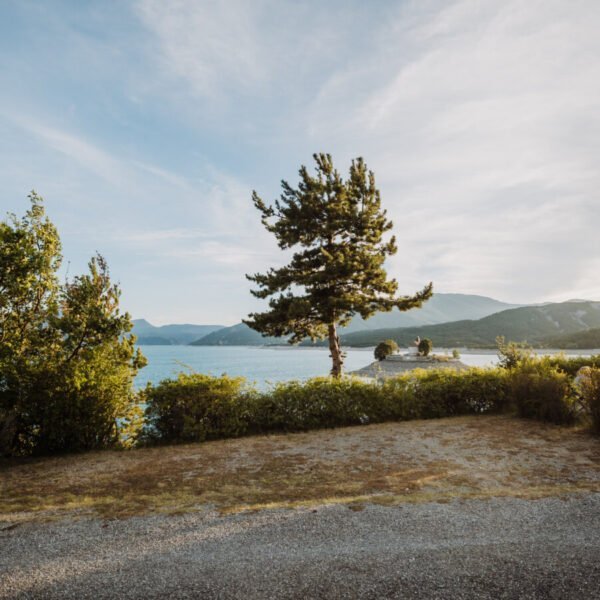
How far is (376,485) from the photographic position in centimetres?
629

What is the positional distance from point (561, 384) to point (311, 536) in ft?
31.1

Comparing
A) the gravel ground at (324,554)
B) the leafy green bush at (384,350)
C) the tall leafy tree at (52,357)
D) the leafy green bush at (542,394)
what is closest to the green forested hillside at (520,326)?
the leafy green bush at (384,350)

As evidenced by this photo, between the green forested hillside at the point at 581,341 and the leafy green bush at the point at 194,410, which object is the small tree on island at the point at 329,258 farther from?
the green forested hillside at the point at 581,341

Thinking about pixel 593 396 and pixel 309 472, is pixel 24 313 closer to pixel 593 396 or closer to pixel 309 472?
pixel 309 472

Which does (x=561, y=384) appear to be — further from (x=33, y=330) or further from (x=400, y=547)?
(x=33, y=330)

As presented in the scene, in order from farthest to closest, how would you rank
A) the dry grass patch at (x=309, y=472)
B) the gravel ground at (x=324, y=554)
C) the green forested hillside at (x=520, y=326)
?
1. the green forested hillside at (x=520, y=326)
2. the dry grass patch at (x=309, y=472)
3. the gravel ground at (x=324, y=554)

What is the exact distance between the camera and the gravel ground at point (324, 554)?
3.28 m

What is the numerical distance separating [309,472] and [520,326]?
151 metres

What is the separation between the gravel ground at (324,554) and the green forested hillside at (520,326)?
113920 mm

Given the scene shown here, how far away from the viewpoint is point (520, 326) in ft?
448

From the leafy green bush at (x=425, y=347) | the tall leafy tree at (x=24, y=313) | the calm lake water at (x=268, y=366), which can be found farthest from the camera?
the leafy green bush at (x=425, y=347)

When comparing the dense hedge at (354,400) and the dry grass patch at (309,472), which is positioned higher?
the dense hedge at (354,400)

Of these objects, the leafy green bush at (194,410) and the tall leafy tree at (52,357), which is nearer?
the tall leafy tree at (52,357)

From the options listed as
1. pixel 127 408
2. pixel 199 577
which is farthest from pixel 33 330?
pixel 199 577
